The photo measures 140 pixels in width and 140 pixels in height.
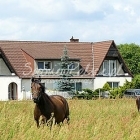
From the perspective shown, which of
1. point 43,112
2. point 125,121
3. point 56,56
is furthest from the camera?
point 56,56

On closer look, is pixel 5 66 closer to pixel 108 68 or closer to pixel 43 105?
pixel 108 68

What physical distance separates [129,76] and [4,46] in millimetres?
14922

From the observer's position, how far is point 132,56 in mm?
106438

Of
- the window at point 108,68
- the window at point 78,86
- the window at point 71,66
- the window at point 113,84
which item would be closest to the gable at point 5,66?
the window at point 71,66

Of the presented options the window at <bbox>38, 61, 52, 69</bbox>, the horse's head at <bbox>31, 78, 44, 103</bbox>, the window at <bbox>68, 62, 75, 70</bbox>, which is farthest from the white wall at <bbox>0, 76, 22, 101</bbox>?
the horse's head at <bbox>31, 78, 44, 103</bbox>

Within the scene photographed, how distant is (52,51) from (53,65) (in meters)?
2.30

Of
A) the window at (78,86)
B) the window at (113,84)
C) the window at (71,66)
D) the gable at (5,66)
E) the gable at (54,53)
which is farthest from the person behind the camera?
the window at (113,84)

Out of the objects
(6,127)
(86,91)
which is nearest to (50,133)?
(6,127)

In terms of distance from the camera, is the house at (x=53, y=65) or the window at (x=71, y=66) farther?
the window at (x=71, y=66)

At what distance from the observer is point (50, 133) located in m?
8.86

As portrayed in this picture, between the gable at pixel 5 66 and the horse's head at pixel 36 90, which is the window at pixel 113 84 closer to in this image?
the gable at pixel 5 66

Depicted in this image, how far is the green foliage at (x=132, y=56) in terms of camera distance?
105 metres

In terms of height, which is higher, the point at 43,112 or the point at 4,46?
the point at 4,46

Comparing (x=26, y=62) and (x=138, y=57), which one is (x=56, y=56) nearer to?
(x=26, y=62)
